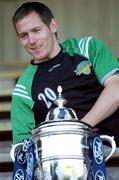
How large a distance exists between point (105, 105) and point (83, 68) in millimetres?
247

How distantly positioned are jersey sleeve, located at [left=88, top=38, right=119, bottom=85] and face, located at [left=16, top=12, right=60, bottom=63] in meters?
0.17

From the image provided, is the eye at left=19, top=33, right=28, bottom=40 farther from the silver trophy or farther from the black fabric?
the silver trophy

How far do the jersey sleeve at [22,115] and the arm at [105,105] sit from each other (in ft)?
0.99

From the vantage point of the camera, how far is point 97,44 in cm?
312

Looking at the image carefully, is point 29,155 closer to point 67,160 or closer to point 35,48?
point 67,160

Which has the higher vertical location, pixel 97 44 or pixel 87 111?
pixel 97 44

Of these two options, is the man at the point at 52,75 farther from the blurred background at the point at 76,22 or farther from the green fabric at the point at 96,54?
the blurred background at the point at 76,22

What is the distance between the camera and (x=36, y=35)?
3.03m

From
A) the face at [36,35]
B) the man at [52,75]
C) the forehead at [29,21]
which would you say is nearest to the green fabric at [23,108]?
the man at [52,75]

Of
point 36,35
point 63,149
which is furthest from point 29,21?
point 63,149

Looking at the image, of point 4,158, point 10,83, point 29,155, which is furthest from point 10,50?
point 29,155

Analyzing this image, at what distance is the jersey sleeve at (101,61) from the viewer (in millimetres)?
3043

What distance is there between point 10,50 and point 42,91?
6.21 feet

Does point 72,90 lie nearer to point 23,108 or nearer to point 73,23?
point 23,108
